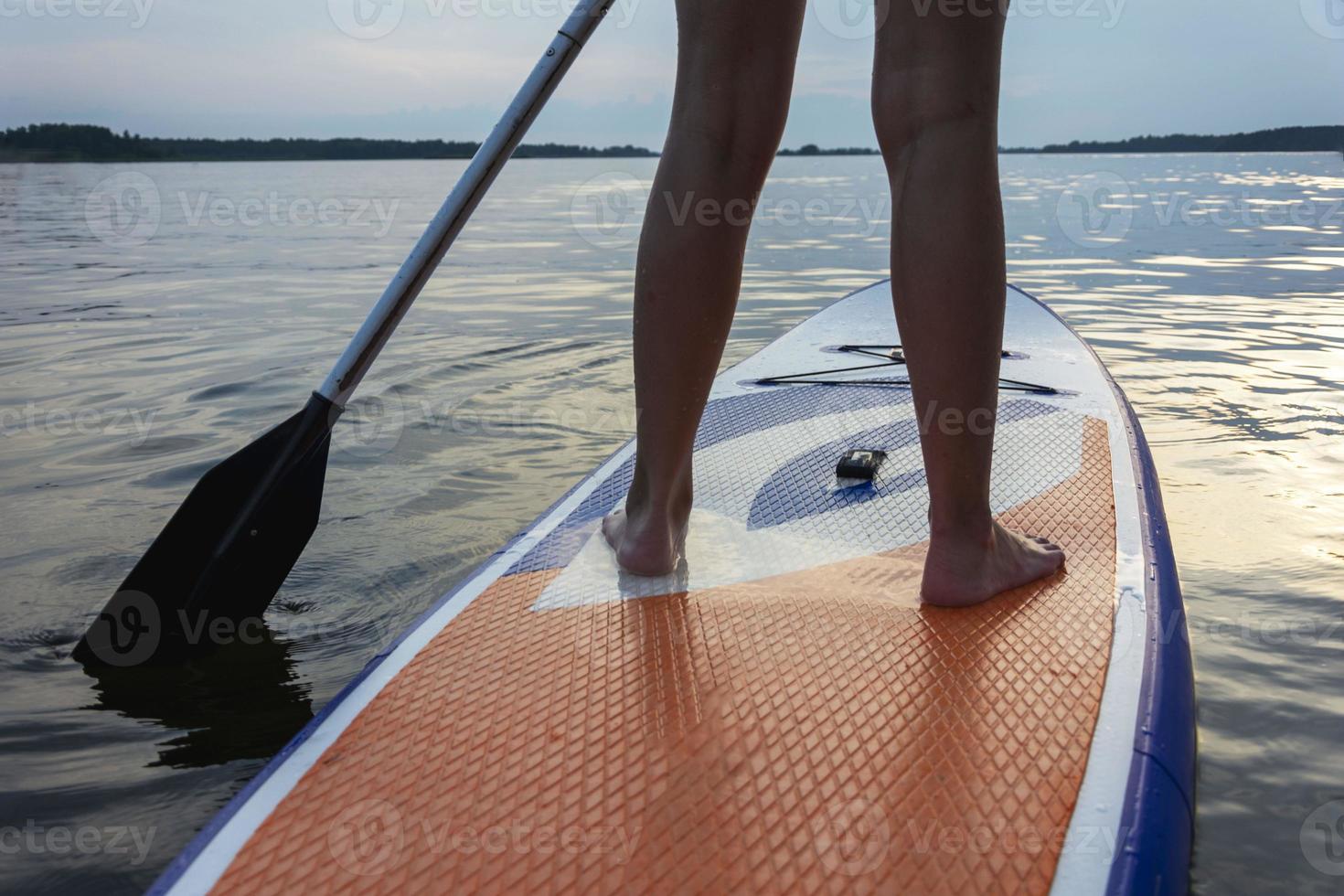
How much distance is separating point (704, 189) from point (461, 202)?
0.68 m

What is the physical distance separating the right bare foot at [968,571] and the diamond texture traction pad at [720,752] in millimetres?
26

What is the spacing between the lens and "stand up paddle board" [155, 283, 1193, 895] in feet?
3.03

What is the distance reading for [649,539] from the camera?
5.13 feet

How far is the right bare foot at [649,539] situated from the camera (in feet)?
5.12

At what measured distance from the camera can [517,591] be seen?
1563mm
